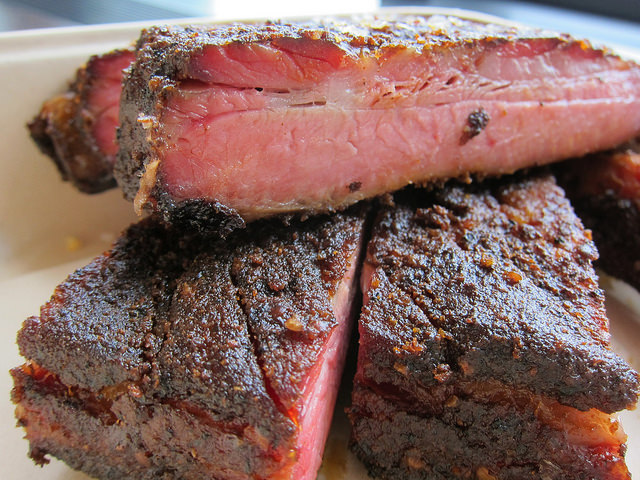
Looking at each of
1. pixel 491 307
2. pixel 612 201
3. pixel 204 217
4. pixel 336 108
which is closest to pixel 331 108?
pixel 336 108

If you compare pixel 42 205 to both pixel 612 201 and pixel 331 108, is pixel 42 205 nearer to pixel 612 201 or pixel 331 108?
pixel 331 108

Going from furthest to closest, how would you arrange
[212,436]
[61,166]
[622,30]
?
[622,30] → [61,166] → [212,436]

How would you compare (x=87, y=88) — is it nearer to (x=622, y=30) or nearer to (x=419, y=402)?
(x=419, y=402)

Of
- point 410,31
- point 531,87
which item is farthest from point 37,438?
point 531,87

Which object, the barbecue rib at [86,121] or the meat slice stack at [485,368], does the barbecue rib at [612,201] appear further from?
the barbecue rib at [86,121]

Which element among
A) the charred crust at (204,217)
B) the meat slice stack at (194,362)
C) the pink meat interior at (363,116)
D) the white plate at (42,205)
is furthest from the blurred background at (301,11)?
the meat slice stack at (194,362)

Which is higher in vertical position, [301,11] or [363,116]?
[363,116]

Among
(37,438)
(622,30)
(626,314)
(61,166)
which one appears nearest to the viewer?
(37,438)
